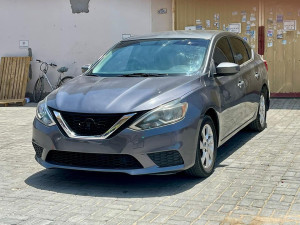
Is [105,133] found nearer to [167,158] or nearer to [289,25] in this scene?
[167,158]

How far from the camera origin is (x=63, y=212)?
16.1 feet

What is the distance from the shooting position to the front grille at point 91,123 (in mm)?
5324

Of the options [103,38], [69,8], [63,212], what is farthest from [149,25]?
[63,212]

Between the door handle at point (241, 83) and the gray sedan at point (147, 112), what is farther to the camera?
the door handle at point (241, 83)

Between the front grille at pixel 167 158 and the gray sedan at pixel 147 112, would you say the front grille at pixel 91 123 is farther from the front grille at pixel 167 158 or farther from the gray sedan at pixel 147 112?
the front grille at pixel 167 158

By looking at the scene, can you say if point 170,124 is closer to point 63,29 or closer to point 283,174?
point 283,174

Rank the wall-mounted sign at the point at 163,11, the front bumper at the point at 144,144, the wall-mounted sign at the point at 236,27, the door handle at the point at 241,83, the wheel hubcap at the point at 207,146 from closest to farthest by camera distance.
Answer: the front bumper at the point at 144,144 → the wheel hubcap at the point at 207,146 → the door handle at the point at 241,83 → the wall-mounted sign at the point at 236,27 → the wall-mounted sign at the point at 163,11

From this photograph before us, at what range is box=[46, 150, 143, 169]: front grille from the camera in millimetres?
5395

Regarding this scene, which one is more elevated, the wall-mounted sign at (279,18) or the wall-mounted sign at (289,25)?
the wall-mounted sign at (279,18)

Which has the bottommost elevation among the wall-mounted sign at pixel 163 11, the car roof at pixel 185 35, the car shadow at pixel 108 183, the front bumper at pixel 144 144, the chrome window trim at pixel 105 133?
the car shadow at pixel 108 183

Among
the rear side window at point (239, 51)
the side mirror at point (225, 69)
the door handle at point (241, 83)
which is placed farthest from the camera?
the rear side window at point (239, 51)

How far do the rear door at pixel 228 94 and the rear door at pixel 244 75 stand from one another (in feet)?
0.22

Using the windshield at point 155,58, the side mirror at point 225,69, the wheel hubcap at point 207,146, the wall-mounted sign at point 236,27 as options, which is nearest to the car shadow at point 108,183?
the wheel hubcap at point 207,146

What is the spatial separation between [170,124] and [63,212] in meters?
1.35
